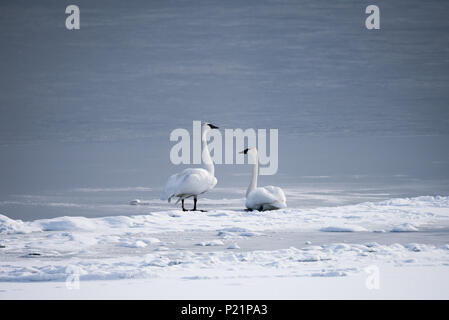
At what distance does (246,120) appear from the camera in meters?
26.1

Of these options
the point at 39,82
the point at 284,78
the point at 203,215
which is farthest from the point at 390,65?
the point at 203,215

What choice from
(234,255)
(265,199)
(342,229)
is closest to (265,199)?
(265,199)

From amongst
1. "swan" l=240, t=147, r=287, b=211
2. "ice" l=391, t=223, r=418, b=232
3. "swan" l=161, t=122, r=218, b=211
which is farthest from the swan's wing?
"ice" l=391, t=223, r=418, b=232

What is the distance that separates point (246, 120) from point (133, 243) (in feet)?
58.3

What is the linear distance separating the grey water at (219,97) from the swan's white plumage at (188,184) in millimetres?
325

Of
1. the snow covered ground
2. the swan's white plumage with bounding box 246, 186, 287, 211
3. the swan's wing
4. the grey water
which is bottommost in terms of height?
the snow covered ground

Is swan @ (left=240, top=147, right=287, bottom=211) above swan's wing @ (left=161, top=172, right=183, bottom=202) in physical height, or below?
below

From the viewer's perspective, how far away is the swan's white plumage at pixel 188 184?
11.8 m

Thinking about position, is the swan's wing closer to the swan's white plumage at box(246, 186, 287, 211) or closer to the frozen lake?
the frozen lake

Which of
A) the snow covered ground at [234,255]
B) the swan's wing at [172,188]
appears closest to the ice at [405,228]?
the snow covered ground at [234,255]

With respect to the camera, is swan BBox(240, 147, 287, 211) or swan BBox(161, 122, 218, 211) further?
swan BBox(161, 122, 218, 211)

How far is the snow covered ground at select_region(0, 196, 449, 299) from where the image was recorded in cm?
635

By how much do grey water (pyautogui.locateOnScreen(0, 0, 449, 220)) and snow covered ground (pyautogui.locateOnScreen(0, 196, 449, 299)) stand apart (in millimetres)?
1615
